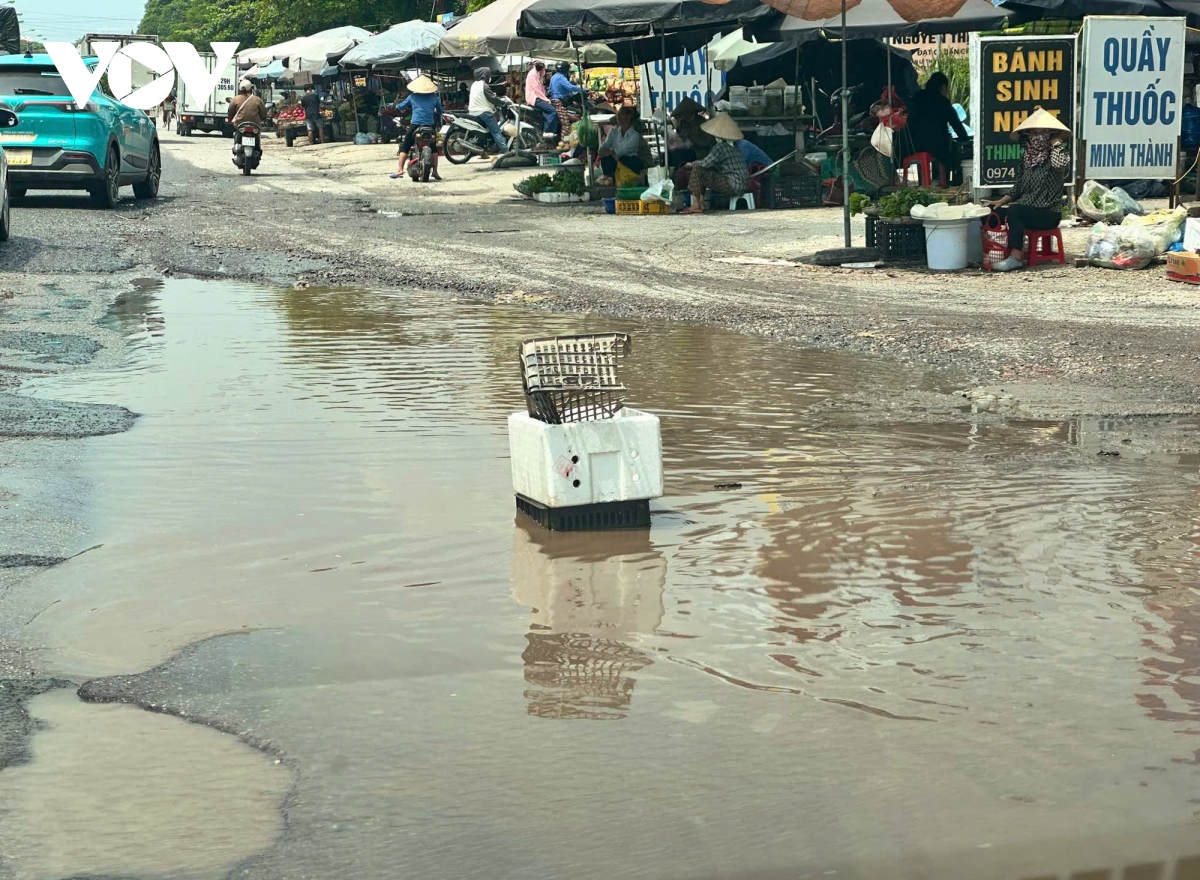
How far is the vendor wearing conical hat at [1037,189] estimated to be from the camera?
545 inches

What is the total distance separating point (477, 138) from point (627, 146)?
11.2 metres

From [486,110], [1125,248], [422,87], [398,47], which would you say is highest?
[398,47]

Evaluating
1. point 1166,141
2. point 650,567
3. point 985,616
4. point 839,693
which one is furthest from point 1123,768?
point 1166,141

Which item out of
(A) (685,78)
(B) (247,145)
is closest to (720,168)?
(A) (685,78)

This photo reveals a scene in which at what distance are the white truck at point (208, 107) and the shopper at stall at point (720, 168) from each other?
28239 mm

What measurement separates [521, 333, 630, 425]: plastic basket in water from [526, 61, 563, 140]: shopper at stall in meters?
24.5

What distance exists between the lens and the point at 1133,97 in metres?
16.6

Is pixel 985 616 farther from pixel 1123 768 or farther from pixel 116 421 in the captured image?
pixel 116 421

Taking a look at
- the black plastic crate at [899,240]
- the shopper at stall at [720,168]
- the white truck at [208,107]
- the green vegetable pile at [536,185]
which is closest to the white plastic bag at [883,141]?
the shopper at stall at [720,168]

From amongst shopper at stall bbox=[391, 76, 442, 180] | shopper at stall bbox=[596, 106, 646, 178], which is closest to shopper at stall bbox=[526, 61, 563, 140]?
shopper at stall bbox=[391, 76, 442, 180]

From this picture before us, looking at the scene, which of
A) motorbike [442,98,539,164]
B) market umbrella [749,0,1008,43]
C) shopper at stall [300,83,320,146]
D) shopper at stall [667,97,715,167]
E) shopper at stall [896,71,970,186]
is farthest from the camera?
shopper at stall [300,83,320,146]

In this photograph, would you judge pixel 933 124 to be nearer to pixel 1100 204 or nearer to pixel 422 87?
pixel 1100 204

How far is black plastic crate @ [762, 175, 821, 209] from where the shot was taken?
20.6m

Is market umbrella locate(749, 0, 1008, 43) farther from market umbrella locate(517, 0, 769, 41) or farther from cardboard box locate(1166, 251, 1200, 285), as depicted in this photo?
cardboard box locate(1166, 251, 1200, 285)
